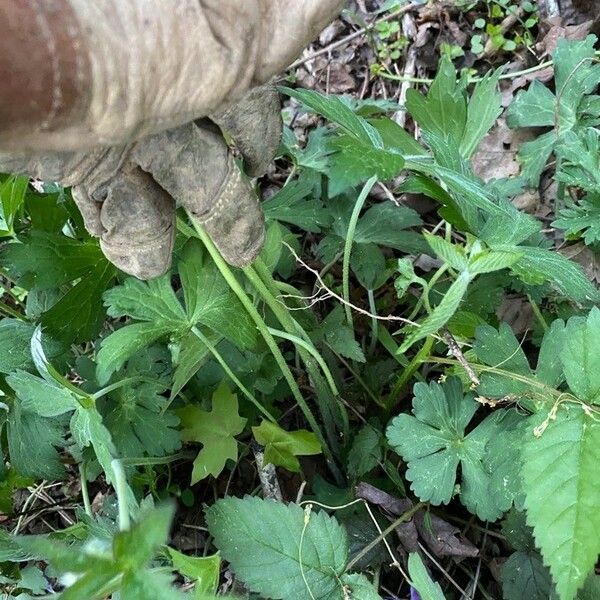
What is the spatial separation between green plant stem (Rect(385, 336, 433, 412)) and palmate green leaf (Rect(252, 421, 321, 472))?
23 cm

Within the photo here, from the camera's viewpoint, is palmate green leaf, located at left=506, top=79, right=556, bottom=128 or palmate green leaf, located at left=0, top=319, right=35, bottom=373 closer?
palmate green leaf, located at left=0, top=319, right=35, bottom=373

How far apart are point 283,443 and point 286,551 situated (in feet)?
1.10

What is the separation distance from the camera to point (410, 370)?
1.55 metres

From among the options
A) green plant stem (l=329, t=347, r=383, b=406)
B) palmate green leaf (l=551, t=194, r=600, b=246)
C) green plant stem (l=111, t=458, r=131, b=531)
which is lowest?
green plant stem (l=329, t=347, r=383, b=406)

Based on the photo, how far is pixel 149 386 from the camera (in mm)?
1648

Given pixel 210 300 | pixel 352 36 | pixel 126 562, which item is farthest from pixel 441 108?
pixel 126 562

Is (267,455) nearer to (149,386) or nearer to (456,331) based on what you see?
(149,386)

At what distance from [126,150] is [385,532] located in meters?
1.08

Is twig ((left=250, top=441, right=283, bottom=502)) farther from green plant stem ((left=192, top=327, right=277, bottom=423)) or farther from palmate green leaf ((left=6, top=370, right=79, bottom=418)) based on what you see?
palmate green leaf ((left=6, top=370, right=79, bottom=418))

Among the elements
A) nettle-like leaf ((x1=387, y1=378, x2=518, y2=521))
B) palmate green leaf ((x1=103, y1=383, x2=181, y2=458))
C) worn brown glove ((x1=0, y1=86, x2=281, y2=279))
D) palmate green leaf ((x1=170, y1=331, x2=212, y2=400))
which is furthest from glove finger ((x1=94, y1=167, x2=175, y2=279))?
nettle-like leaf ((x1=387, y1=378, x2=518, y2=521))

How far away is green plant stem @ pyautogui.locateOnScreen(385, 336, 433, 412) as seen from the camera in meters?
1.42

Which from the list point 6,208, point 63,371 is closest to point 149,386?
point 63,371

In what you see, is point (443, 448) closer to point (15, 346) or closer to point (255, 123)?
point (255, 123)

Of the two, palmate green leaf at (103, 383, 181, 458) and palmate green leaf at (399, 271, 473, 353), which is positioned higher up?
palmate green leaf at (399, 271, 473, 353)
